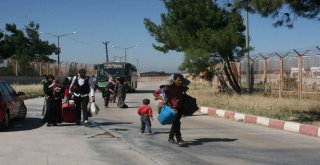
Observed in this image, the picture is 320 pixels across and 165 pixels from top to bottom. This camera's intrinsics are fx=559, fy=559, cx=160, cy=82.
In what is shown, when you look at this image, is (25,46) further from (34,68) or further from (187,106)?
(187,106)

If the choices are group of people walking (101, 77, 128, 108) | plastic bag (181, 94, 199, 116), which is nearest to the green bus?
group of people walking (101, 77, 128, 108)

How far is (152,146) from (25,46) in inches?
2943

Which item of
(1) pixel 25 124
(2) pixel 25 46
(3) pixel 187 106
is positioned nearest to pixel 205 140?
(3) pixel 187 106

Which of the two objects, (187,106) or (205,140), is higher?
(187,106)

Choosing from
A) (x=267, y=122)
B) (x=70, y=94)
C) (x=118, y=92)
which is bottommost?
(x=267, y=122)

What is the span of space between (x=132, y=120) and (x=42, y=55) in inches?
2808

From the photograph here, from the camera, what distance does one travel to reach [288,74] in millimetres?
27688

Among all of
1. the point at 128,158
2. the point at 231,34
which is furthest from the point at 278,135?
the point at 231,34

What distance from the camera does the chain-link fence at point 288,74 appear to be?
83.8 feet

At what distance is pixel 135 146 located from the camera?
11.5 metres

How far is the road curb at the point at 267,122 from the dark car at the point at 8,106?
6986mm

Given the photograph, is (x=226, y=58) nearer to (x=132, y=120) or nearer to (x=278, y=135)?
(x=132, y=120)

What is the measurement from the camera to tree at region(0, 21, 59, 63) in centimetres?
7850

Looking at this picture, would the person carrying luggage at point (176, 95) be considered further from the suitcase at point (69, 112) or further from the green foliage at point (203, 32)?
the green foliage at point (203, 32)
